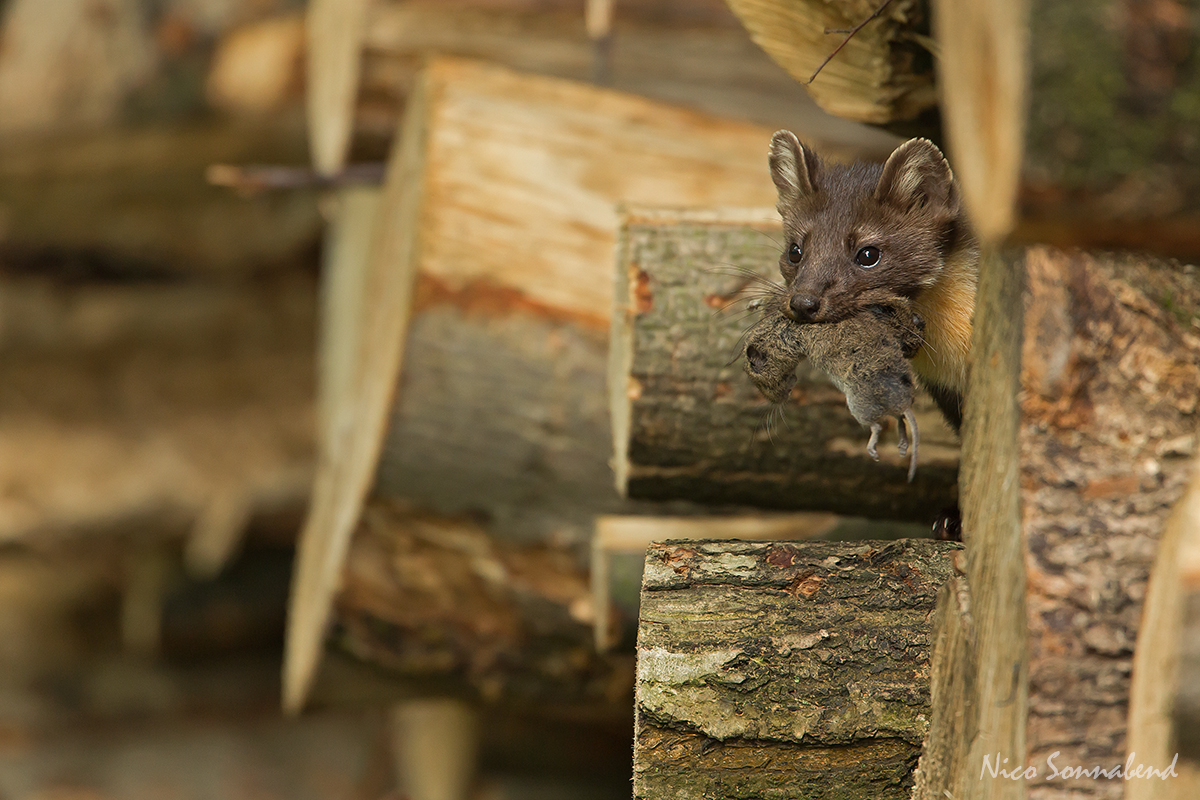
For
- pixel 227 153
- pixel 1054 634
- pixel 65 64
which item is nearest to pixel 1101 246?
pixel 1054 634

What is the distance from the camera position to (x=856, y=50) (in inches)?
79.1

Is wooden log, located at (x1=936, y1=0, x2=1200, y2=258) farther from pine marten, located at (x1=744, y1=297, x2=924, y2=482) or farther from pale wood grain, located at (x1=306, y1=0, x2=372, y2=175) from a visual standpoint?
pale wood grain, located at (x1=306, y1=0, x2=372, y2=175)

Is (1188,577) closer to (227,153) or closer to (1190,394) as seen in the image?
(1190,394)

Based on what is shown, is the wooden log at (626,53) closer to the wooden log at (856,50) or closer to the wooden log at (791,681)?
the wooden log at (856,50)

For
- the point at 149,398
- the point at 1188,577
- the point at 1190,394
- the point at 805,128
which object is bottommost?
the point at 149,398

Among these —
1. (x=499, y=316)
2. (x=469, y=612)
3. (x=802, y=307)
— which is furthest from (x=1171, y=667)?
(x=469, y=612)

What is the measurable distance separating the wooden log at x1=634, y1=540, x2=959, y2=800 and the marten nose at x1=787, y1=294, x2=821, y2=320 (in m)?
0.51

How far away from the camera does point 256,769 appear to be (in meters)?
5.57

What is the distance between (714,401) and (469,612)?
1272mm

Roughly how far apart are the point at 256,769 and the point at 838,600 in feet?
15.2

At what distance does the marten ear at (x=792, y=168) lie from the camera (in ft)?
7.14

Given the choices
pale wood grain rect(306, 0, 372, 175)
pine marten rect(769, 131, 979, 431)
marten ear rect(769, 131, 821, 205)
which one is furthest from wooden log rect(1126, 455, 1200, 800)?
pale wood grain rect(306, 0, 372, 175)

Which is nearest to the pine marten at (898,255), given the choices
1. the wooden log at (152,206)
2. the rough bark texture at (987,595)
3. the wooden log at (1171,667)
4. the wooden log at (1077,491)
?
the rough bark texture at (987,595)

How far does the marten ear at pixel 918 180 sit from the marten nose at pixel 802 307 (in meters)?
0.26
